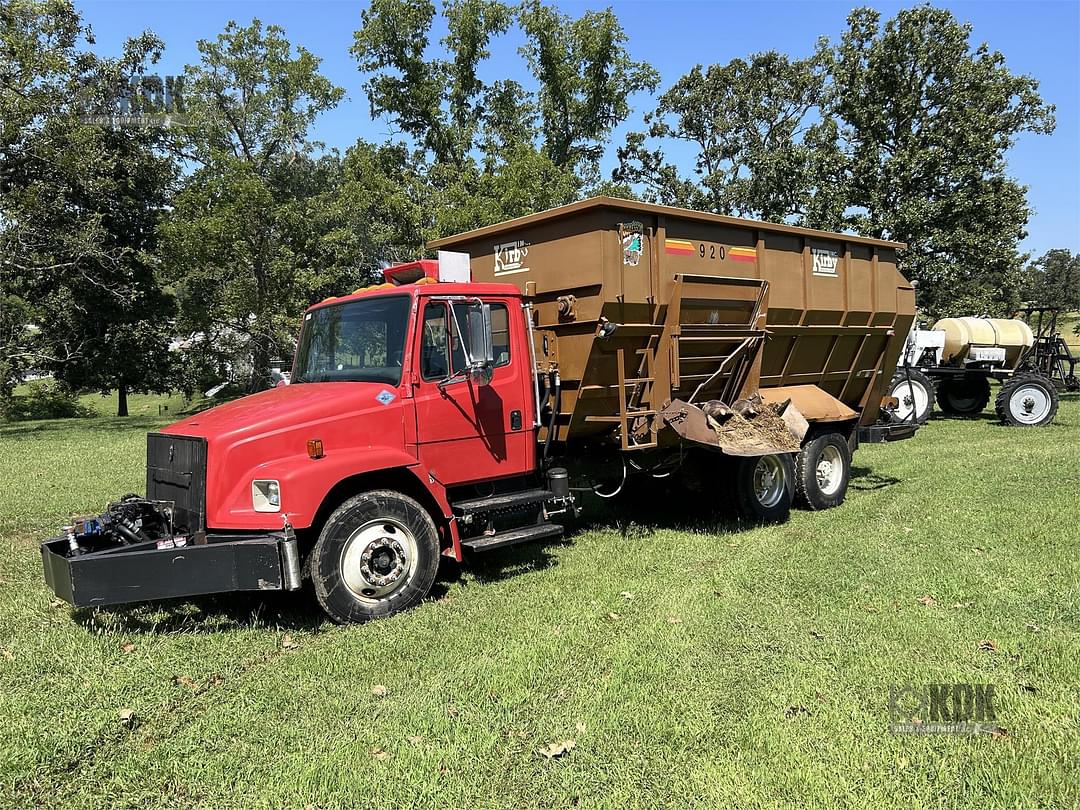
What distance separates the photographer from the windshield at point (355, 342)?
5.84 metres

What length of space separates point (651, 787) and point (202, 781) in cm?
209

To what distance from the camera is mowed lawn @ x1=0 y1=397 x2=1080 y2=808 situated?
332 cm

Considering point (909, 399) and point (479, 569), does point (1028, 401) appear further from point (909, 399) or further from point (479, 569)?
point (479, 569)

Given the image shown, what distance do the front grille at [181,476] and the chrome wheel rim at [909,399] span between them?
15.1 m

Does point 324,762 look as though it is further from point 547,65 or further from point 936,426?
point 547,65

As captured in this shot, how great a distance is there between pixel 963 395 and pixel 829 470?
490 inches

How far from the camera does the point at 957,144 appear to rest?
78.3ft

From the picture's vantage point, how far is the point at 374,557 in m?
5.36

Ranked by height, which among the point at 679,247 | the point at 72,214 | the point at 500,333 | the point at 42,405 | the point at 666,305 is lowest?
the point at 42,405

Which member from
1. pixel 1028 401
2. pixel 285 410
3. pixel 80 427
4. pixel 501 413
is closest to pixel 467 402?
pixel 501 413

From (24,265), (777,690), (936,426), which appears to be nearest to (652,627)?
(777,690)

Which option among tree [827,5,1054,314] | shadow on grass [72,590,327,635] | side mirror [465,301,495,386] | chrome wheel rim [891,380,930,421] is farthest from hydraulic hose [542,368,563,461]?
tree [827,5,1054,314]

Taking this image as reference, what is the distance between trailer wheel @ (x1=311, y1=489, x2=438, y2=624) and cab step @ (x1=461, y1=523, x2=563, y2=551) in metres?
0.38

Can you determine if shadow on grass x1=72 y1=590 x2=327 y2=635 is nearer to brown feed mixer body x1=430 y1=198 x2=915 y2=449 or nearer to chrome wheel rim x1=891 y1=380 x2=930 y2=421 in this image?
brown feed mixer body x1=430 y1=198 x2=915 y2=449
